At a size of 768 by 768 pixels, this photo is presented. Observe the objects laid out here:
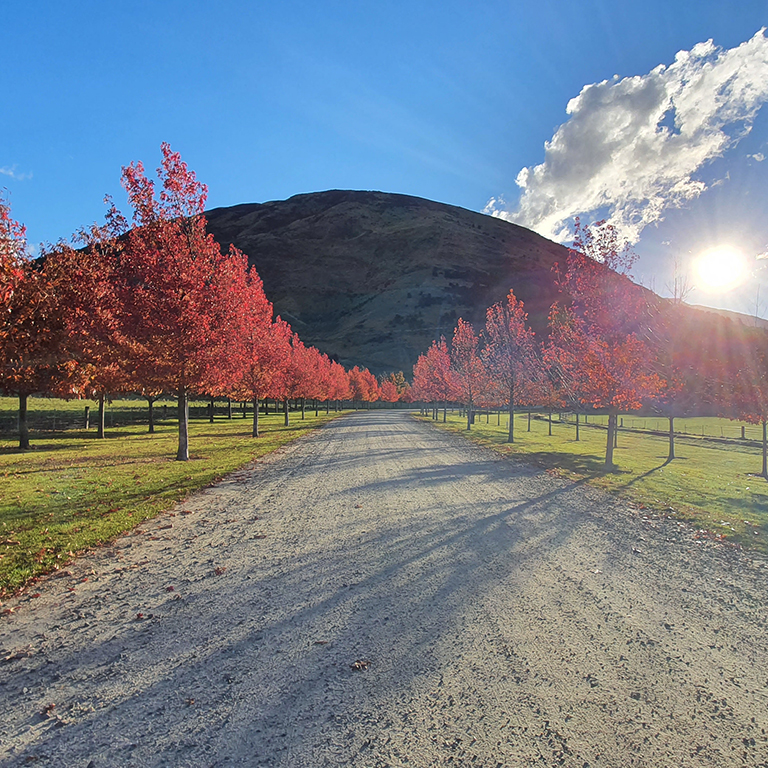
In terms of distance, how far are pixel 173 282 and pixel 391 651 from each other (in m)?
14.5

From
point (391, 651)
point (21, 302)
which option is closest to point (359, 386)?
point (21, 302)

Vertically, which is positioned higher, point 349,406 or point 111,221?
point 111,221

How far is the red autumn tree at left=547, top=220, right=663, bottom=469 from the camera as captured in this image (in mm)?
15688

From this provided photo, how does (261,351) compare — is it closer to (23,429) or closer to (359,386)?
(23,429)

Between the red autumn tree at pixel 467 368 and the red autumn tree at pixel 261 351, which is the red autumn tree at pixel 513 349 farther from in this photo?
the red autumn tree at pixel 261 351

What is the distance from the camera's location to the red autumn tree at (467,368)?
40.4 m

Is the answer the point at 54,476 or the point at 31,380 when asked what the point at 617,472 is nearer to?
the point at 54,476

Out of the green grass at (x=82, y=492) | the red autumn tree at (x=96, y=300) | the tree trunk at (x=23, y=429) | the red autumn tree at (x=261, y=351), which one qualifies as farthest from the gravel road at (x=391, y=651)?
the tree trunk at (x=23, y=429)

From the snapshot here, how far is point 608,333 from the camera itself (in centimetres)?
1578

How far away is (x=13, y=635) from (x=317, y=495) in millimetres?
6523

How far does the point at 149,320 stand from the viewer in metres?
15.2

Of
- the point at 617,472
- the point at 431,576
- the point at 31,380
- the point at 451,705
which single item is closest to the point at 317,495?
the point at 431,576

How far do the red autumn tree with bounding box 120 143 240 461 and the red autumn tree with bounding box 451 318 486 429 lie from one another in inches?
1042

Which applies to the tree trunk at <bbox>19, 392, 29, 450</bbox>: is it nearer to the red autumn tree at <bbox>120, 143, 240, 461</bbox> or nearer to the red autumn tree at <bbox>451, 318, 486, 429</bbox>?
the red autumn tree at <bbox>120, 143, 240, 461</bbox>
